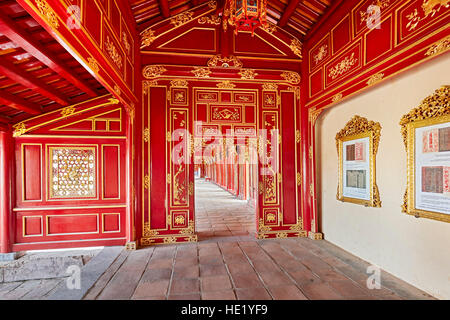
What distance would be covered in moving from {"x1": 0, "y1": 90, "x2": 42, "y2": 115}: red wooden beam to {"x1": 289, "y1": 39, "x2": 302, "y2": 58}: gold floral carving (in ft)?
15.6

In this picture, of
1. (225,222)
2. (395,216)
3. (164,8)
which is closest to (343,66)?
(395,216)

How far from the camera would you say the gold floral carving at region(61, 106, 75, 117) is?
3732 mm

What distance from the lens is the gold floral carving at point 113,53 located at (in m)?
2.52

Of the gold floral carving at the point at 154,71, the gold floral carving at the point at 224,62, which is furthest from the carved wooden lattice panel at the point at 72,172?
the gold floral carving at the point at 224,62

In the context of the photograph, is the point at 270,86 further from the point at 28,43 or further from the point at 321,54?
the point at 28,43

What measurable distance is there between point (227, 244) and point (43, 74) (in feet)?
12.5

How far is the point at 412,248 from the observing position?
242 centimetres

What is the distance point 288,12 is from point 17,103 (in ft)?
15.3

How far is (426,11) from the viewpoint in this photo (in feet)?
6.75

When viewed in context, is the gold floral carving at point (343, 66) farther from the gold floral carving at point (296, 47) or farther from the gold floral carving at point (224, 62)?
the gold floral carving at point (224, 62)

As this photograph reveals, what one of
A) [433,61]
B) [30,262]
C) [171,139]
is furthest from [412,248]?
[30,262]

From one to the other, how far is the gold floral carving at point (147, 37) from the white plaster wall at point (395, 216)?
143 inches

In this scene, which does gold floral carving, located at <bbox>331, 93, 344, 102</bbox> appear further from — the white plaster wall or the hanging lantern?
the hanging lantern

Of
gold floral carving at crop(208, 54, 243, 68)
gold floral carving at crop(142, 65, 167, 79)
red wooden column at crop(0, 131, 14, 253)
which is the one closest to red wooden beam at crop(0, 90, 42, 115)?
red wooden column at crop(0, 131, 14, 253)
